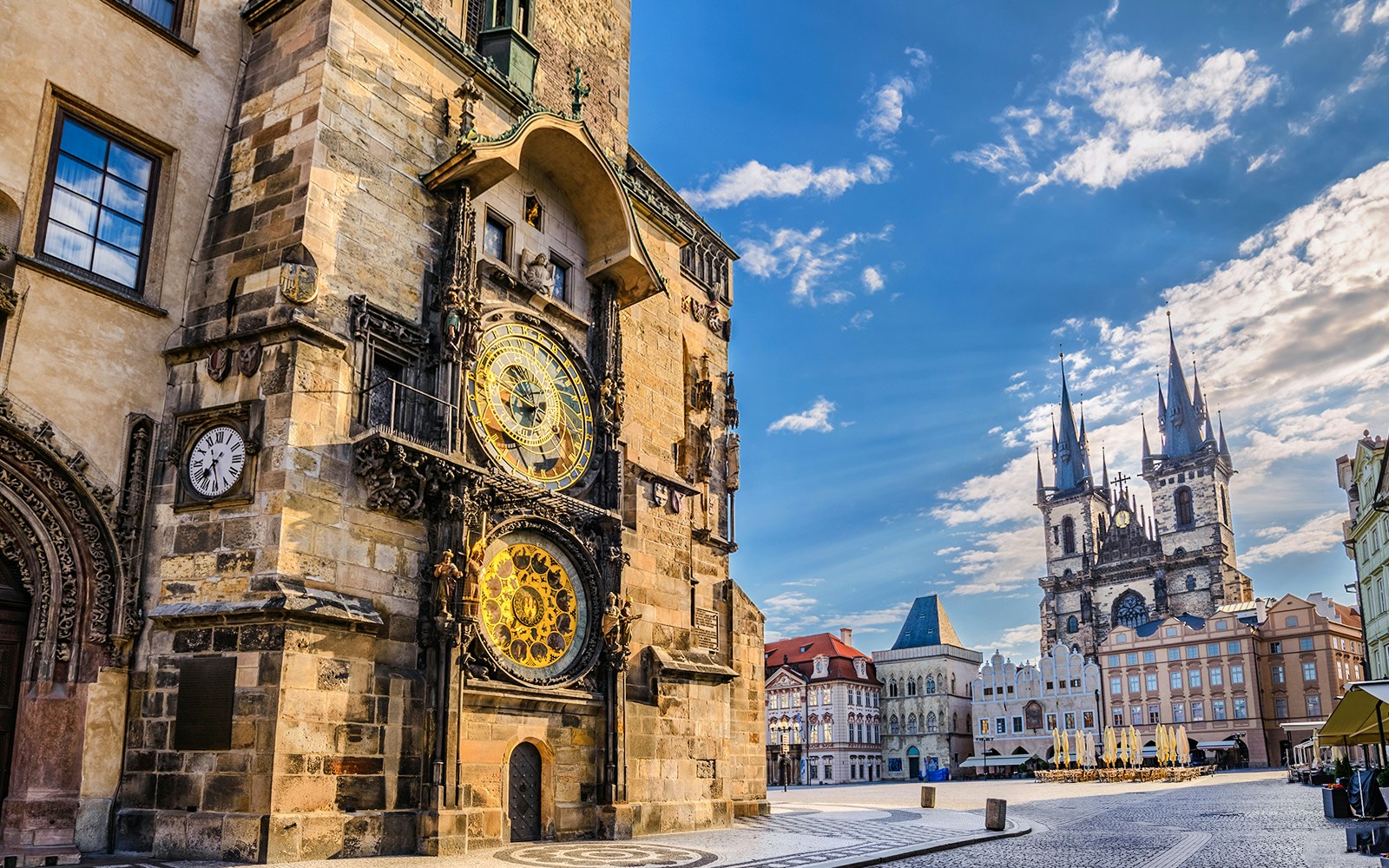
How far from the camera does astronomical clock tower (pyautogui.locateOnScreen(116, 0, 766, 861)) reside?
12461 mm

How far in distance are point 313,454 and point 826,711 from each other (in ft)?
269

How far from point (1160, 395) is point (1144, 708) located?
43062mm

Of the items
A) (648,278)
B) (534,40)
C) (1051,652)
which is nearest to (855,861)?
(648,278)

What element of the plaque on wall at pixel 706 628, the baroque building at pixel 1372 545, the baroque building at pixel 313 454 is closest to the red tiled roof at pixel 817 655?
the baroque building at pixel 1372 545

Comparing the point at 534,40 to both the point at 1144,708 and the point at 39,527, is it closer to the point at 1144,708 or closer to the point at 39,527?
the point at 39,527

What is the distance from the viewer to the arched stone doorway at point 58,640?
11.9 m

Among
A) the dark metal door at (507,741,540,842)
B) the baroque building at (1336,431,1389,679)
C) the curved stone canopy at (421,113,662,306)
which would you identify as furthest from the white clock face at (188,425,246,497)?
the baroque building at (1336,431,1389,679)

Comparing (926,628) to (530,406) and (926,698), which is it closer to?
(926,698)

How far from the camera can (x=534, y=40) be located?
20.0 meters

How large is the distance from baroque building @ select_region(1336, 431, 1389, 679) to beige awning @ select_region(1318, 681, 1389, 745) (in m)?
20.7

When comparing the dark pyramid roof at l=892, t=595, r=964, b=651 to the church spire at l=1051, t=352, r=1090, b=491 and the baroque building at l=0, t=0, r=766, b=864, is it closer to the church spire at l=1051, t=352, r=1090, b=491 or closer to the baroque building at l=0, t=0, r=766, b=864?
the church spire at l=1051, t=352, r=1090, b=491

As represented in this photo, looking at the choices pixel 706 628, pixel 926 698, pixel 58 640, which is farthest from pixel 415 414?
pixel 926 698

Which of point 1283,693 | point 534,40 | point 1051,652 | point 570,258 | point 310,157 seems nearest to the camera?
point 310,157

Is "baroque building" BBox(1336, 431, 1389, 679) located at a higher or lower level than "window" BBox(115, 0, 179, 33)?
lower
